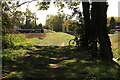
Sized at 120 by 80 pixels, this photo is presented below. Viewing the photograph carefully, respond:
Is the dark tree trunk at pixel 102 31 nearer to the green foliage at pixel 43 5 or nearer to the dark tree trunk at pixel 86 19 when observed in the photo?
the dark tree trunk at pixel 86 19

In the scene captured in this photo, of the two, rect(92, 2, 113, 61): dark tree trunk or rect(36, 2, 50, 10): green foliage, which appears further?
rect(36, 2, 50, 10): green foliage

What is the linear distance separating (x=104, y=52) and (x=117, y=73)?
9.00 ft

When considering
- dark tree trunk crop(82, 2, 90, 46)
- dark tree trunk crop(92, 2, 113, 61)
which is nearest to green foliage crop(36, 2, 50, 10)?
dark tree trunk crop(82, 2, 90, 46)

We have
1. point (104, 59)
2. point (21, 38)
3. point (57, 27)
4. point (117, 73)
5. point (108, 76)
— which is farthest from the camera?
point (57, 27)

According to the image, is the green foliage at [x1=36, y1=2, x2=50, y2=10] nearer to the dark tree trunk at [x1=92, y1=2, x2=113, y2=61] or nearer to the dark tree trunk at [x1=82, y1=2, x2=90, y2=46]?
the dark tree trunk at [x1=82, y1=2, x2=90, y2=46]

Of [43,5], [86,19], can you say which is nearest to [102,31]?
[86,19]

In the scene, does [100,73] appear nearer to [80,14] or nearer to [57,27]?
[80,14]

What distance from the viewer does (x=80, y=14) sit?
48.8ft

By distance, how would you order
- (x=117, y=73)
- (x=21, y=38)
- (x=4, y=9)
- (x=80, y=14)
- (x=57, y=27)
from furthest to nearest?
(x=57, y=27), (x=21, y=38), (x=80, y=14), (x=4, y=9), (x=117, y=73)

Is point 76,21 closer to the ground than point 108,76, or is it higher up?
higher up

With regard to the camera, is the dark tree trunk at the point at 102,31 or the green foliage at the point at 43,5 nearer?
the dark tree trunk at the point at 102,31

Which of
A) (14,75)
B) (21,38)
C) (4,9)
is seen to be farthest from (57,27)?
(14,75)

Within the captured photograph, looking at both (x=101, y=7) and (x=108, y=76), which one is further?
(x=101, y=7)

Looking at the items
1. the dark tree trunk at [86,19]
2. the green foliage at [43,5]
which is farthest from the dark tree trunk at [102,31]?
the green foliage at [43,5]
